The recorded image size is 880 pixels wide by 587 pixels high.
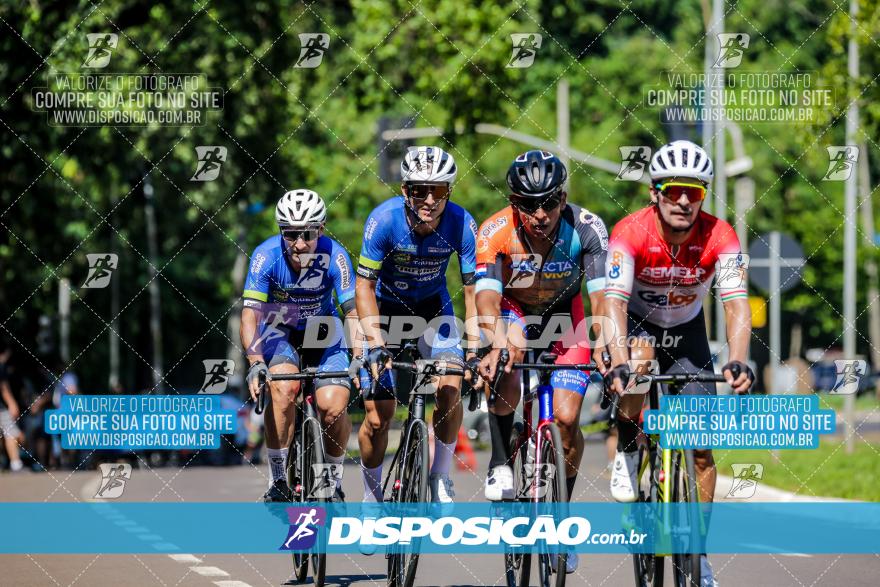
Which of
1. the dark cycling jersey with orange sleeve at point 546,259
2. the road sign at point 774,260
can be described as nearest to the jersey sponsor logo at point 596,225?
the dark cycling jersey with orange sleeve at point 546,259

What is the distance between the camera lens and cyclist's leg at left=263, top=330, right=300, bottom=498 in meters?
10.2

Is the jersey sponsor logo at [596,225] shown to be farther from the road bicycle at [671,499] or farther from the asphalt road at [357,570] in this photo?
the asphalt road at [357,570]

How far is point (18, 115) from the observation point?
69.9 ft

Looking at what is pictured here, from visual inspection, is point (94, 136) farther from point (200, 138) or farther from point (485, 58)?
point (485, 58)

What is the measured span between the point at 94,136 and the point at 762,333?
37922mm

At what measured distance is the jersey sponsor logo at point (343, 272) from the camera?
10352 millimetres

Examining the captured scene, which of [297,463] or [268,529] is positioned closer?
[297,463]

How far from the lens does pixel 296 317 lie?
10547 mm

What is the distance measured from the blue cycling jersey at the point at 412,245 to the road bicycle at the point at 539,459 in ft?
3.19

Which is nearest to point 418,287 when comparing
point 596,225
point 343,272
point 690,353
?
point 343,272

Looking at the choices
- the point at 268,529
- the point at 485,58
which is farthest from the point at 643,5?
the point at 268,529

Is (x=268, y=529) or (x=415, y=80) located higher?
(x=415, y=80)

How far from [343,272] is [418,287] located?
0.62 m

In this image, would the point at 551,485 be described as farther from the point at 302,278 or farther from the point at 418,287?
the point at 302,278
